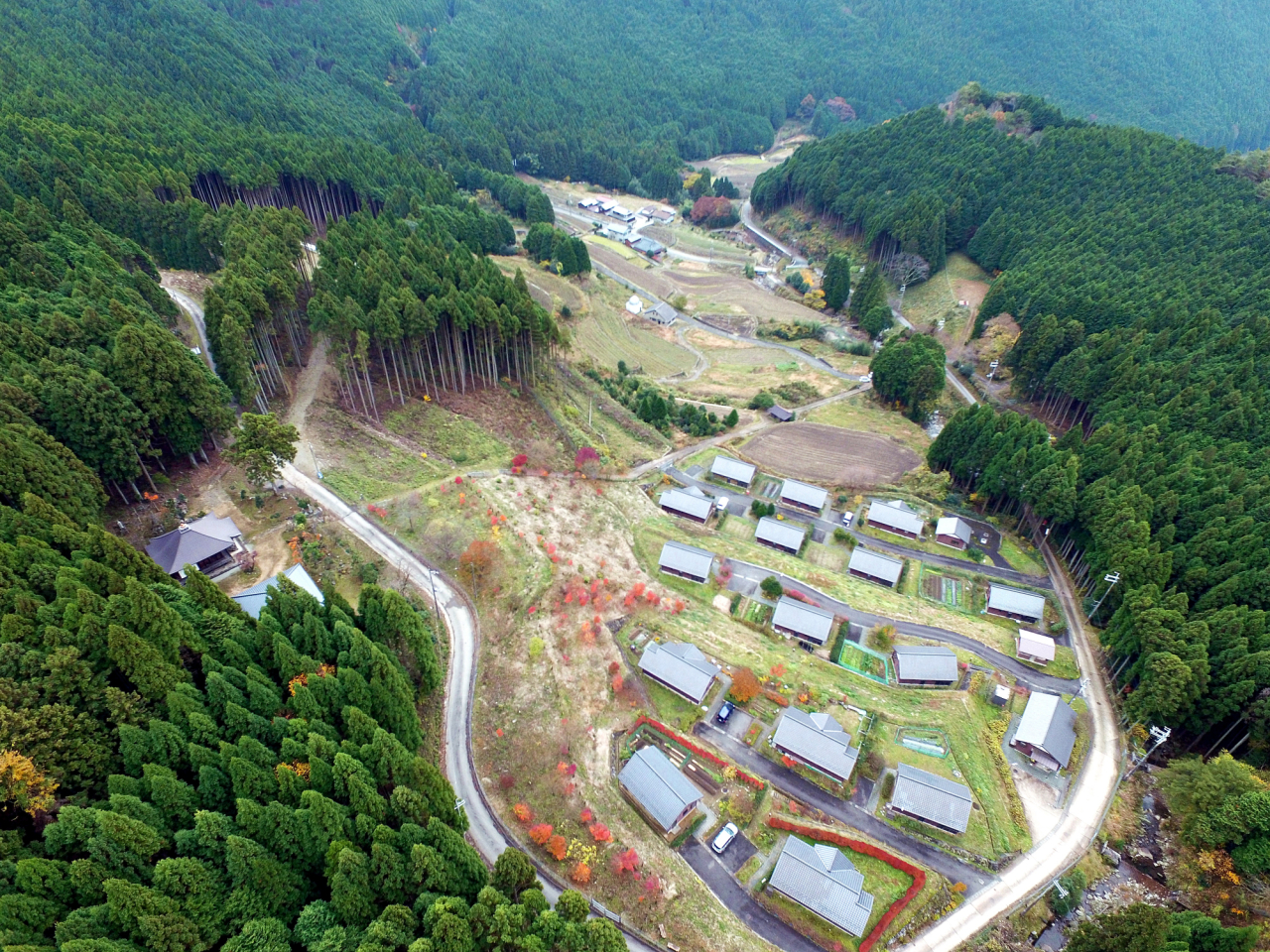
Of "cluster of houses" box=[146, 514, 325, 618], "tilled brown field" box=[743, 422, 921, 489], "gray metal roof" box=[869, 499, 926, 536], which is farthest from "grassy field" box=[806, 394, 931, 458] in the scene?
"cluster of houses" box=[146, 514, 325, 618]

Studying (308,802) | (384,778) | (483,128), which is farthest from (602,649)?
(483,128)

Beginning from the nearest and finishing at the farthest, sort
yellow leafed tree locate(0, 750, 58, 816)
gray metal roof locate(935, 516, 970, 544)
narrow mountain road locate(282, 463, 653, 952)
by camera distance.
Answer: yellow leafed tree locate(0, 750, 58, 816), narrow mountain road locate(282, 463, 653, 952), gray metal roof locate(935, 516, 970, 544)

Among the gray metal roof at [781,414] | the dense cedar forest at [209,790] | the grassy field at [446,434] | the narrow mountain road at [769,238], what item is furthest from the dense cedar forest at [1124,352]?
the grassy field at [446,434]

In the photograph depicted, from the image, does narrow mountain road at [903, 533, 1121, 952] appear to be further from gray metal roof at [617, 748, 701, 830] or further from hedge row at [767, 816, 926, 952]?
gray metal roof at [617, 748, 701, 830]

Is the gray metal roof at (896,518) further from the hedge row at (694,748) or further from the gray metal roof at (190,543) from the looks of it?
the gray metal roof at (190,543)

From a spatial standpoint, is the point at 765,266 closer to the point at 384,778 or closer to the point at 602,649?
the point at 602,649
